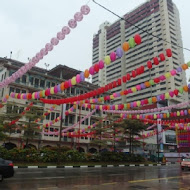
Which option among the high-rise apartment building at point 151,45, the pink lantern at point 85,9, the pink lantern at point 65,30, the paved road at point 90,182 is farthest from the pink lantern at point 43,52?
the high-rise apartment building at point 151,45

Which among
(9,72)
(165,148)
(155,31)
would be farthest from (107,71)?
(9,72)

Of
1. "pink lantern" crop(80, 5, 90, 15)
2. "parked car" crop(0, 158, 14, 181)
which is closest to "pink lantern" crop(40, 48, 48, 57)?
"pink lantern" crop(80, 5, 90, 15)

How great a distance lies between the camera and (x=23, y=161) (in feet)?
68.6

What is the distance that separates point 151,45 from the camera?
282 feet

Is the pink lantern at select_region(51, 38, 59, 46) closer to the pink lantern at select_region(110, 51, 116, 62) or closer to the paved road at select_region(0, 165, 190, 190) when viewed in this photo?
the pink lantern at select_region(110, 51, 116, 62)

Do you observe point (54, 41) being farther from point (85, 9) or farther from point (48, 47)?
point (85, 9)

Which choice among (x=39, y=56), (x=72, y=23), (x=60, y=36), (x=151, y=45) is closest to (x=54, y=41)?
(x=60, y=36)

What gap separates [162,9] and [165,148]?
5888 centimetres

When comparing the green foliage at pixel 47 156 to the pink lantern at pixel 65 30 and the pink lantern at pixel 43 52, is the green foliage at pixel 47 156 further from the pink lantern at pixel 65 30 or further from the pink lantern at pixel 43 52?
the pink lantern at pixel 65 30

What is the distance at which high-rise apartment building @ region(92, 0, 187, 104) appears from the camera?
78.9 metres

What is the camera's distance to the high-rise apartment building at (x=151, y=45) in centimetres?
7888

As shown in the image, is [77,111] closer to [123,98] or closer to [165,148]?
[165,148]

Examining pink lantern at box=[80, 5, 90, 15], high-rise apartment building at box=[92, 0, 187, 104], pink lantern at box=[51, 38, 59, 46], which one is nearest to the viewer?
pink lantern at box=[80, 5, 90, 15]

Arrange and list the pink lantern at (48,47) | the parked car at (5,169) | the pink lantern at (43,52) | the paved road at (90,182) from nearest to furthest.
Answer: the paved road at (90,182), the parked car at (5,169), the pink lantern at (48,47), the pink lantern at (43,52)
